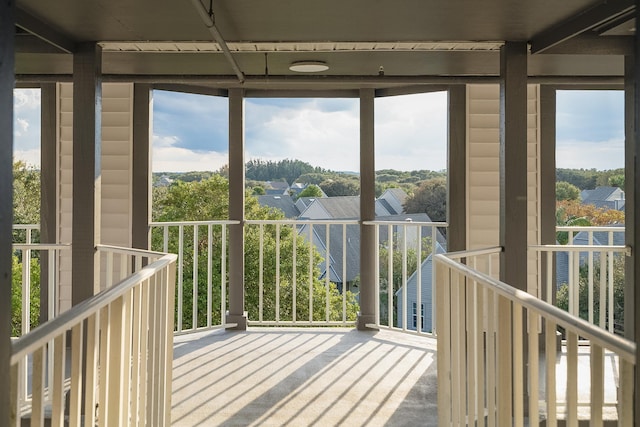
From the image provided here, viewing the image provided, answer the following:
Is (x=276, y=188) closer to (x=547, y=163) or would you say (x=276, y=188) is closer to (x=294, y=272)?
(x=294, y=272)

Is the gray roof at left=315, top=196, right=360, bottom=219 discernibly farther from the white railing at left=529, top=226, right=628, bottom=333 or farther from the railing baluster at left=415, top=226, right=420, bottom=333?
the white railing at left=529, top=226, right=628, bottom=333

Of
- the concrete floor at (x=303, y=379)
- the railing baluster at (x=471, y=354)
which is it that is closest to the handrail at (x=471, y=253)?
the railing baluster at (x=471, y=354)

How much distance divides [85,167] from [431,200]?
11.8 feet

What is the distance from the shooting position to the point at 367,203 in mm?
5898

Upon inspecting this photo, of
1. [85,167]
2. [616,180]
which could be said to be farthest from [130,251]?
[616,180]

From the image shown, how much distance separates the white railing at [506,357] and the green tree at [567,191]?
2268mm

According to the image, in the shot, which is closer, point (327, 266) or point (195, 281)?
point (195, 281)

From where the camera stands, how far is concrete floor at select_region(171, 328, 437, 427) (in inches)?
142

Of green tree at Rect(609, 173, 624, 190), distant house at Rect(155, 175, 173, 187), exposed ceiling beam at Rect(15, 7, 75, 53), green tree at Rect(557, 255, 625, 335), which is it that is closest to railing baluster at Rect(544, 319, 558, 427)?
exposed ceiling beam at Rect(15, 7, 75, 53)

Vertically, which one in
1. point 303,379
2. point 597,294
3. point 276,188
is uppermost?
point 276,188

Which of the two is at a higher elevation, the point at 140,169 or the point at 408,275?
the point at 140,169

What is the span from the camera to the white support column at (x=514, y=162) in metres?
3.87

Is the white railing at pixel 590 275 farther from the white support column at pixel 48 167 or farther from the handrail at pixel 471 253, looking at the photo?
the white support column at pixel 48 167

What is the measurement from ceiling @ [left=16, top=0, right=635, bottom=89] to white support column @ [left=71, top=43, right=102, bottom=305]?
0.19 meters
